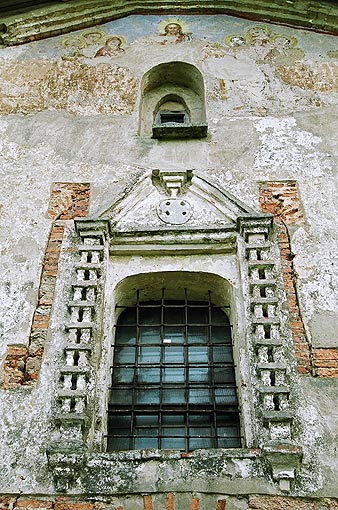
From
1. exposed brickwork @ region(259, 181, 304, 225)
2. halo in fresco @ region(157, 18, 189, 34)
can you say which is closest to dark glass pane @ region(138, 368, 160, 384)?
exposed brickwork @ region(259, 181, 304, 225)

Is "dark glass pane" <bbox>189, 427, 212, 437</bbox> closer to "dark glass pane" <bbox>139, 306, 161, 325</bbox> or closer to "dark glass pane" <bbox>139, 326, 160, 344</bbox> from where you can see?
"dark glass pane" <bbox>139, 326, 160, 344</bbox>

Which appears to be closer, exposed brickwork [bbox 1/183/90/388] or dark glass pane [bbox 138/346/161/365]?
exposed brickwork [bbox 1/183/90/388]

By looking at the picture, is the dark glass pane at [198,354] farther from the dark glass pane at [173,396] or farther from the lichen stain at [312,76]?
the lichen stain at [312,76]

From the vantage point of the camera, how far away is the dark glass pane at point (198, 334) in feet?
22.3

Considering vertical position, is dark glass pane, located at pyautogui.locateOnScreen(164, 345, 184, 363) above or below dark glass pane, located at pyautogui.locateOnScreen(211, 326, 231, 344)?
below

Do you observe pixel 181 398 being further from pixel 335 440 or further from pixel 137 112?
pixel 137 112

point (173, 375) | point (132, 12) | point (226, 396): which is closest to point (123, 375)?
point (173, 375)

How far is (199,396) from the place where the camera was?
6.38 meters

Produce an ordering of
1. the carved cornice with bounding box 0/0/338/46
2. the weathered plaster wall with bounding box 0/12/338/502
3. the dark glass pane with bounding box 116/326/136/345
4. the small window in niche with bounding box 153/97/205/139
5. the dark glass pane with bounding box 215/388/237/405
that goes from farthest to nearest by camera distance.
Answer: the carved cornice with bounding box 0/0/338/46, the small window in niche with bounding box 153/97/205/139, the dark glass pane with bounding box 116/326/136/345, the dark glass pane with bounding box 215/388/237/405, the weathered plaster wall with bounding box 0/12/338/502

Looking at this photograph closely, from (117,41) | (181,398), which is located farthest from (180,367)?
(117,41)

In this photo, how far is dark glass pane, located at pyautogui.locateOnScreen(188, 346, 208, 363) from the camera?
21.8 ft

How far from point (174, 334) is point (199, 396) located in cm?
70

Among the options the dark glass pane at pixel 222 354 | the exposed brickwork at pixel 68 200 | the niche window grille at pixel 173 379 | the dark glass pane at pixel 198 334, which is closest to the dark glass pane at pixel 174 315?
the niche window grille at pixel 173 379

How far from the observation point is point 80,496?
17.5 feet
